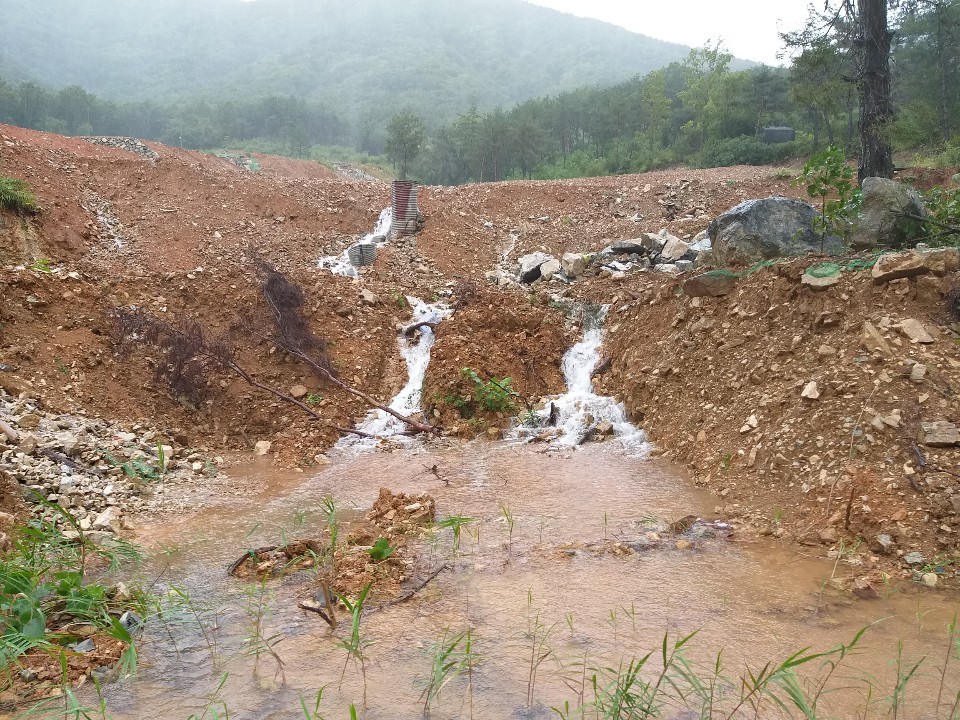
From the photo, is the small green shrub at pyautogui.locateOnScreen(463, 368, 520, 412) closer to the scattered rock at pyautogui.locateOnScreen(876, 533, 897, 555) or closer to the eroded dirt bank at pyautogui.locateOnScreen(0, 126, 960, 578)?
the eroded dirt bank at pyautogui.locateOnScreen(0, 126, 960, 578)

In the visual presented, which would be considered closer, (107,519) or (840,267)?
(107,519)

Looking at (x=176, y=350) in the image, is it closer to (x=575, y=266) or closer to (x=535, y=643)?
(x=535, y=643)

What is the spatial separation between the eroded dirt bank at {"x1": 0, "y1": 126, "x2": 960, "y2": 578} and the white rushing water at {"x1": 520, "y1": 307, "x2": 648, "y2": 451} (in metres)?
0.20

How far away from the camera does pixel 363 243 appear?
12.3 m

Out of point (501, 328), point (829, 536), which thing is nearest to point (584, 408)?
point (501, 328)

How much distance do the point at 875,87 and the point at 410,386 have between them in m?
7.70

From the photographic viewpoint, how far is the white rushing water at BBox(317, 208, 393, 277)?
1151cm

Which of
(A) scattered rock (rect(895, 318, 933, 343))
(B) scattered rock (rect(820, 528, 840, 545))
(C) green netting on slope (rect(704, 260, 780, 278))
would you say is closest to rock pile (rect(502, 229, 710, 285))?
(C) green netting on slope (rect(704, 260, 780, 278))

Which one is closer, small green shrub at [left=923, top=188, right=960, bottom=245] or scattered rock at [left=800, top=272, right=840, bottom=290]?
scattered rock at [left=800, top=272, right=840, bottom=290]

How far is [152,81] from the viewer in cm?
10394

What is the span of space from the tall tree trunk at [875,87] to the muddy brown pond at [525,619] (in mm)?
6252

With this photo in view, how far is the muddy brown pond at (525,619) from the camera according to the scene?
9.89ft

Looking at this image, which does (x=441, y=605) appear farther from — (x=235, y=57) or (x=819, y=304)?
(x=235, y=57)

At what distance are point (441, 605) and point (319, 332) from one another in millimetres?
6061
